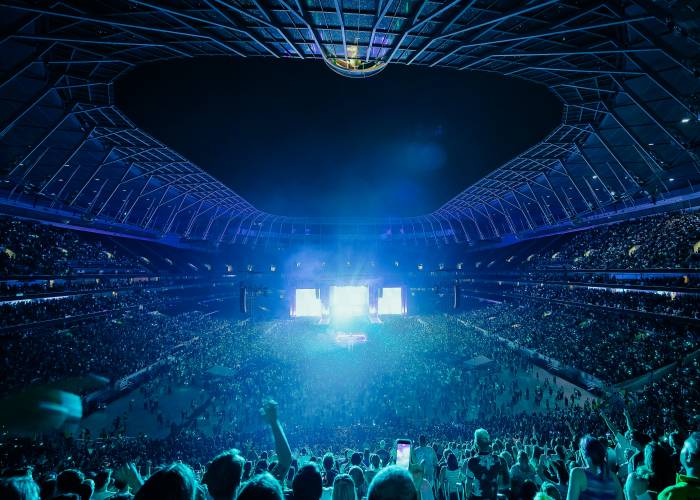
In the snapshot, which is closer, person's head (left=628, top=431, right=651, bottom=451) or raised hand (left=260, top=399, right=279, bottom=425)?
raised hand (left=260, top=399, right=279, bottom=425)

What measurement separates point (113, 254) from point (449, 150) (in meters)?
33.3

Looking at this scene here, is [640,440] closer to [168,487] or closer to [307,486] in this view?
[307,486]

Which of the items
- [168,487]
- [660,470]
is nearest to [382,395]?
[660,470]

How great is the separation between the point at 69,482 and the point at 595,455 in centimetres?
535

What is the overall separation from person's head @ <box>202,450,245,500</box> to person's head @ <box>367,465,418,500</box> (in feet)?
3.48

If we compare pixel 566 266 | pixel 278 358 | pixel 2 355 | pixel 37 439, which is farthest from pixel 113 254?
pixel 566 266

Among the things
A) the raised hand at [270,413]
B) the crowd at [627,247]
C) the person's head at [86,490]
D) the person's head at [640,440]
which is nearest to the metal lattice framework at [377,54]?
the crowd at [627,247]

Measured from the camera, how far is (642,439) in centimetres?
543

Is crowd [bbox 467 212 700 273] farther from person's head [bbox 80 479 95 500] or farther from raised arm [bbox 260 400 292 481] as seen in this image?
person's head [bbox 80 479 95 500]

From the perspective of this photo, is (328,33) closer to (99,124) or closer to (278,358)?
(99,124)

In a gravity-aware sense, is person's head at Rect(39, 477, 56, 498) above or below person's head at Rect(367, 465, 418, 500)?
below

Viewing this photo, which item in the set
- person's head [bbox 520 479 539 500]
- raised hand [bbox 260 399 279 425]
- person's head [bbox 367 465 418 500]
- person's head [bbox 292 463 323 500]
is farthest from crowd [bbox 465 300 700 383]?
person's head [bbox 367 465 418 500]

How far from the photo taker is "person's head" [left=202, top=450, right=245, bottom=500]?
236 cm

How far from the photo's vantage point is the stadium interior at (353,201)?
7570 mm
